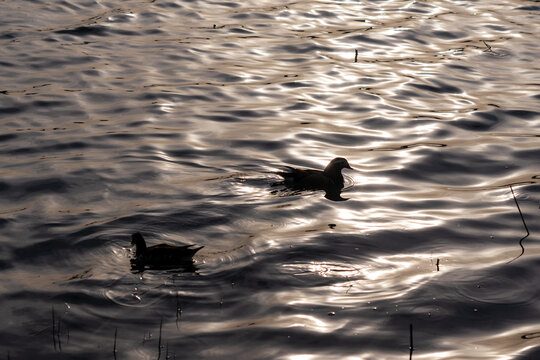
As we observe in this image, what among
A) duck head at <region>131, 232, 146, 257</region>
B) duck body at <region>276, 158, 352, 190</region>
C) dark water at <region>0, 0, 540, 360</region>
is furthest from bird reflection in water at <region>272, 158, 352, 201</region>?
duck head at <region>131, 232, 146, 257</region>

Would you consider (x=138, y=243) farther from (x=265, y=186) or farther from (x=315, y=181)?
(x=315, y=181)

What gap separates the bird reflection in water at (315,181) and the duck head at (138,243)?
8.64 ft

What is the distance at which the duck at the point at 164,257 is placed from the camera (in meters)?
8.18

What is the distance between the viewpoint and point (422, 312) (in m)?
7.69

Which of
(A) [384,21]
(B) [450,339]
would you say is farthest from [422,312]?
(A) [384,21]

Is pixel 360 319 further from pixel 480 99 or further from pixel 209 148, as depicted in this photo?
pixel 480 99

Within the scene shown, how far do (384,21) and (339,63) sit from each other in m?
4.11

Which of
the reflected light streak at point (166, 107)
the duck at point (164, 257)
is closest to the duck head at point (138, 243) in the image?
the duck at point (164, 257)

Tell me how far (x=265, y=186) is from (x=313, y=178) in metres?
0.63

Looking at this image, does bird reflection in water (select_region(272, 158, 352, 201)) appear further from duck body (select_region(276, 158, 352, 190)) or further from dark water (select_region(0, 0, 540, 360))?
dark water (select_region(0, 0, 540, 360))

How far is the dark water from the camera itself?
290 inches

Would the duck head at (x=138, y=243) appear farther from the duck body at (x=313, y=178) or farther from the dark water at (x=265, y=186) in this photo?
the duck body at (x=313, y=178)

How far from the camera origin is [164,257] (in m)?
8.27

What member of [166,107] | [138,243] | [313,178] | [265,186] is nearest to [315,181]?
[313,178]
